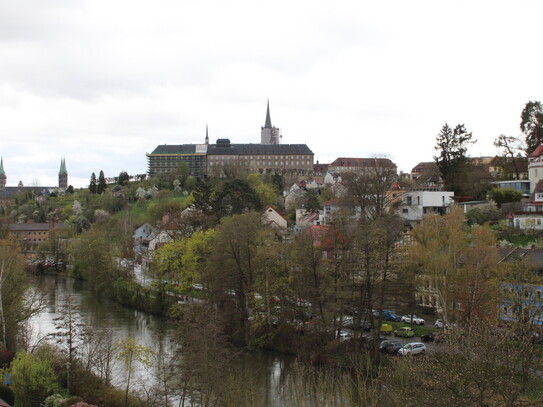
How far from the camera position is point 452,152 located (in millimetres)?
51938

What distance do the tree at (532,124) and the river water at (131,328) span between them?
120 feet

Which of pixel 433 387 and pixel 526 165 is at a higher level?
pixel 526 165

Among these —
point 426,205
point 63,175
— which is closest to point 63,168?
point 63,175

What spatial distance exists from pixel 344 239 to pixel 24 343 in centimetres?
1594

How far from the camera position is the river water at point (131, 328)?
2383 centimetres

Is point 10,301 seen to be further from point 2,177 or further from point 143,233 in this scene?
point 2,177

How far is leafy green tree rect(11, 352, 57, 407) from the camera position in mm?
19516

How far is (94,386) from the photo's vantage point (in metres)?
21.0

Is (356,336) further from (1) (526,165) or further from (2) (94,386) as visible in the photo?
(1) (526,165)

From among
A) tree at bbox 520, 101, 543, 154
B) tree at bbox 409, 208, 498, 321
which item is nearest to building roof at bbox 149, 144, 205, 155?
tree at bbox 520, 101, 543, 154

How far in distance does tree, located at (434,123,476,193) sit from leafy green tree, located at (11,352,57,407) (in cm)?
4061

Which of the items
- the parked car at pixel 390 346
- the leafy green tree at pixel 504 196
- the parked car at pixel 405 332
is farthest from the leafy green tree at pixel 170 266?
the leafy green tree at pixel 504 196

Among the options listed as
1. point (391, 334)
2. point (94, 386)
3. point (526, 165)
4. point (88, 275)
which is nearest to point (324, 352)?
point (391, 334)

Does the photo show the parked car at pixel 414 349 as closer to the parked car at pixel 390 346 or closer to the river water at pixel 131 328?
the parked car at pixel 390 346
